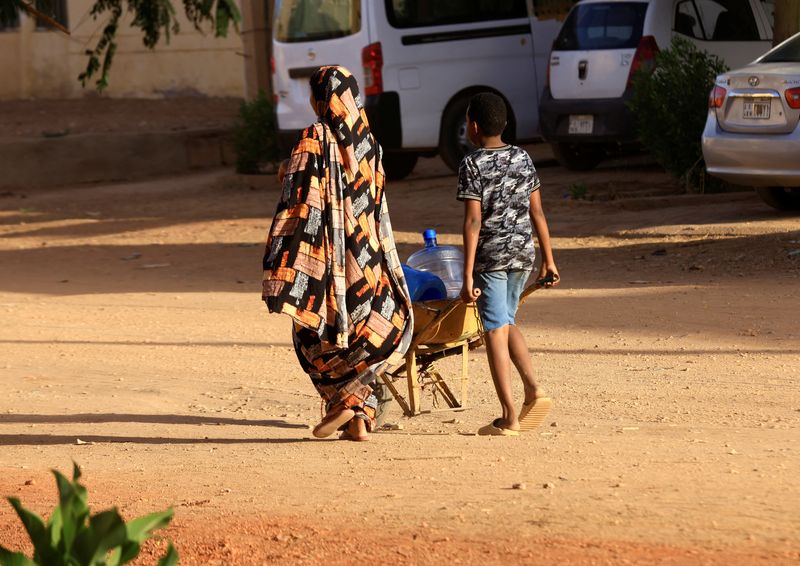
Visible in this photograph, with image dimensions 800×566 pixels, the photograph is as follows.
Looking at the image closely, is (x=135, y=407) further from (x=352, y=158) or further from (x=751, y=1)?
(x=751, y=1)

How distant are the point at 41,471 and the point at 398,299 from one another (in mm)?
1647

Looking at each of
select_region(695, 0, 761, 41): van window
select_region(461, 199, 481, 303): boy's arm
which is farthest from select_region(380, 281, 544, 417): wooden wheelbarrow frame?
select_region(695, 0, 761, 41): van window

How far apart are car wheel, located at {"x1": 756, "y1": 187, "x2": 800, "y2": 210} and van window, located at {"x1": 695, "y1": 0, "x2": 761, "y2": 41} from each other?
345cm

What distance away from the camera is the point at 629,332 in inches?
322

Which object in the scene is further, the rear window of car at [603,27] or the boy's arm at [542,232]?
the rear window of car at [603,27]

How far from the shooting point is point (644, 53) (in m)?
14.6

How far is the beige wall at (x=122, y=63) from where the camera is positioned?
24375mm

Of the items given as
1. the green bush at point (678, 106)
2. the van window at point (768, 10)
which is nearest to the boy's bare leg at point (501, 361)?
the green bush at point (678, 106)

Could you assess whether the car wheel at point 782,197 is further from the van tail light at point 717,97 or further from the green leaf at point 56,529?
the green leaf at point 56,529

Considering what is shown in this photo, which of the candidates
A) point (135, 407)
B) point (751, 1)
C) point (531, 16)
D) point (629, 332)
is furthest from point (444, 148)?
point (135, 407)

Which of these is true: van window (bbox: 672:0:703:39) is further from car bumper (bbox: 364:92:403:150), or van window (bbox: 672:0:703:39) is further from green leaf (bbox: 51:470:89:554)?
green leaf (bbox: 51:470:89:554)

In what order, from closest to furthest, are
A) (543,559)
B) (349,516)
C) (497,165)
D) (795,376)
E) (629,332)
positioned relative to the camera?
(543,559) → (349,516) → (497,165) → (795,376) → (629,332)

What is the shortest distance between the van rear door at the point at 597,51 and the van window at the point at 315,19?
7.38ft

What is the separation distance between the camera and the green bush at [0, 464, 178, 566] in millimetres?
3439
